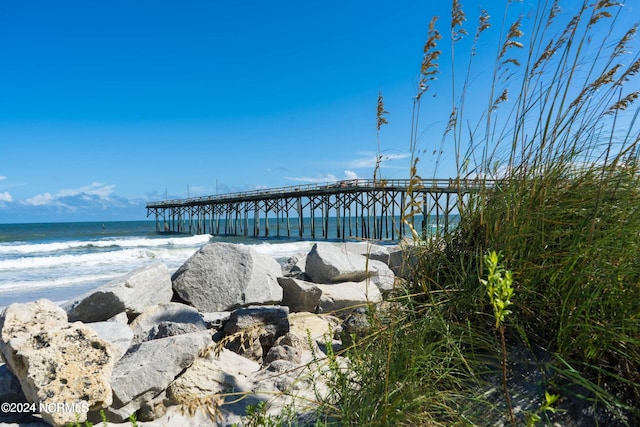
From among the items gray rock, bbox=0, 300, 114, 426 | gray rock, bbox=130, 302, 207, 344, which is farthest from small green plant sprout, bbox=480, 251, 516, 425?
gray rock, bbox=130, 302, 207, 344

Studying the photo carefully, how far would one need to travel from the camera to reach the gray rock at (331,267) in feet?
23.7

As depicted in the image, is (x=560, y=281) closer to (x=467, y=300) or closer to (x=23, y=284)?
(x=467, y=300)

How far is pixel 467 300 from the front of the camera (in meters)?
1.91

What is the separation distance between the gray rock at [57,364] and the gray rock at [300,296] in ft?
11.0

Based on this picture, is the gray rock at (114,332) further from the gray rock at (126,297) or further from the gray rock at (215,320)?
the gray rock at (126,297)

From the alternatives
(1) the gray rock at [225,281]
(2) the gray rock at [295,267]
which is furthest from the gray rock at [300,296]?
(2) the gray rock at [295,267]

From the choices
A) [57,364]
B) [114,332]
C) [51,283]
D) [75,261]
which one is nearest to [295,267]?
[114,332]

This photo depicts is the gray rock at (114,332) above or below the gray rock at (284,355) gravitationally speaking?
above

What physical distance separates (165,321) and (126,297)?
3.92ft

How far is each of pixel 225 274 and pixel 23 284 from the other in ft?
37.8

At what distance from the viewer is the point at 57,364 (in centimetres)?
261

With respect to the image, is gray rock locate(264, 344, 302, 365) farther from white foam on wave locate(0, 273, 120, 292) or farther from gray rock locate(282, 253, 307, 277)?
white foam on wave locate(0, 273, 120, 292)

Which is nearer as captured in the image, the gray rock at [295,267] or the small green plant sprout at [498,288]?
the small green plant sprout at [498,288]

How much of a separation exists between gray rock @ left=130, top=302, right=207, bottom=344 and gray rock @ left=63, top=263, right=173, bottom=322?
26 centimetres
